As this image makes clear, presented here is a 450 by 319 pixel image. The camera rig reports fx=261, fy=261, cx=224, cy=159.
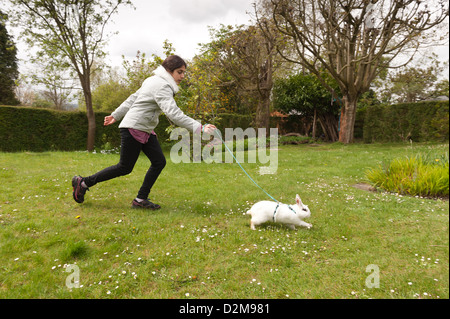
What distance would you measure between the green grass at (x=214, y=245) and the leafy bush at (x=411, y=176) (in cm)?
22

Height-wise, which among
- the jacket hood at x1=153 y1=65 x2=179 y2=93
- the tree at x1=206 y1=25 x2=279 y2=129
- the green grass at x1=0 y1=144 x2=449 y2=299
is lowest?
Result: the green grass at x1=0 y1=144 x2=449 y2=299

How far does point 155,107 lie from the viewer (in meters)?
4.13

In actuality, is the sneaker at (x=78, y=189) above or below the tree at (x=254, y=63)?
below

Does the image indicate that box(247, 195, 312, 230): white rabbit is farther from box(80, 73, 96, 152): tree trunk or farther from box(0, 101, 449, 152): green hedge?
box(80, 73, 96, 152): tree trunk

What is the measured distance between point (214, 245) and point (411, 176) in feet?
13.7

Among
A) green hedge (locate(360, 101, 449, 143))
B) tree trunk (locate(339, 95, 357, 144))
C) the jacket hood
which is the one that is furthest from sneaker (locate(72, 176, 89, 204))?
tree trunk (locate(339, 95, 357, 144))

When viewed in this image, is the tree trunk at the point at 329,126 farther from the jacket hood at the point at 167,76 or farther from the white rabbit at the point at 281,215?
the jacket hood at the point at 167,76

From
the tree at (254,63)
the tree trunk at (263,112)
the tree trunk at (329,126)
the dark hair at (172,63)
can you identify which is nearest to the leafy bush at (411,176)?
the dark hair at (172,63)

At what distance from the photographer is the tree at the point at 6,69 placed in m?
21.8

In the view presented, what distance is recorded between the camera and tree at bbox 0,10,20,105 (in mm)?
21766

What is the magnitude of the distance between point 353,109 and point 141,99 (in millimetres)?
14525

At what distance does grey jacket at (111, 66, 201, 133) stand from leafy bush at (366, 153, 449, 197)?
3.80 meters
